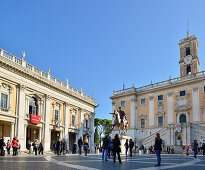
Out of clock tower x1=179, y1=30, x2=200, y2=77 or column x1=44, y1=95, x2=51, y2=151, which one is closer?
column x1=44, y1=95, x2=51, y2=151

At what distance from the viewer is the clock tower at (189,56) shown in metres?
49.6

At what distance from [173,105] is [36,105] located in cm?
2542

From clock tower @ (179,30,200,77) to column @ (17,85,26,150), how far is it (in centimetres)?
3376

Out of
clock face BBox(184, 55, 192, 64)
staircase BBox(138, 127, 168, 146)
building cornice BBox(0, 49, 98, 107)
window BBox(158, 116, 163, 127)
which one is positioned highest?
clock face BBox(184, 55, 192, 64)

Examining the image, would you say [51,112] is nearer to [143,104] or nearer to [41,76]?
[41,76]

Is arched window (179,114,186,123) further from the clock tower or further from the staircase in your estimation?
the clock tower

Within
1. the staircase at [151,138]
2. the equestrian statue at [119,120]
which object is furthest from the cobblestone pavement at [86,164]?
the staircase at [151,138]

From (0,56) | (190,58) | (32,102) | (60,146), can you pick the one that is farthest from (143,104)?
(0,56)

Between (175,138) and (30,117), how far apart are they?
24.4 metres

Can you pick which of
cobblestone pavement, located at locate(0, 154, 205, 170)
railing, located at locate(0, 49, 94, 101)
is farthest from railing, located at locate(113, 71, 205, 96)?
cobblestone pavement, located at locate(0, 154, 205, 170)

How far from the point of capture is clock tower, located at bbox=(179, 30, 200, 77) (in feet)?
163

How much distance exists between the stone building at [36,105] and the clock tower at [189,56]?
21.7 meters

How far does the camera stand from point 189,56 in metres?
50.5

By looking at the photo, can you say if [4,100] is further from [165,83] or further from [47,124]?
[165,83]
